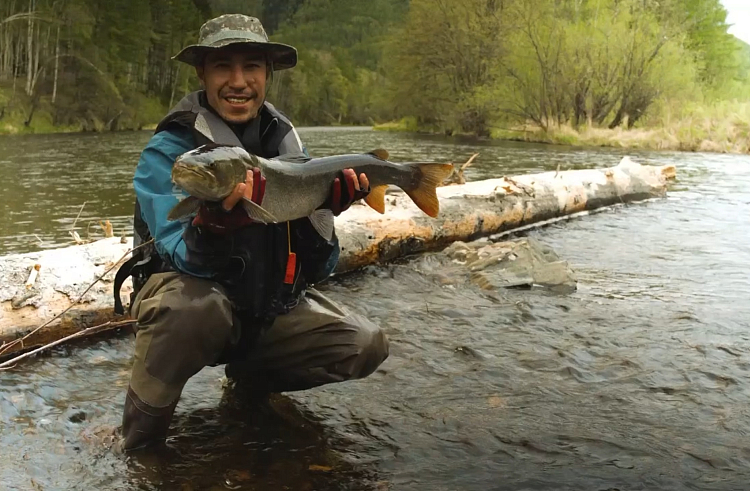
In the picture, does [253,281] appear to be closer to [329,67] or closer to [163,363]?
[163,363]

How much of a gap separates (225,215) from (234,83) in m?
0.90

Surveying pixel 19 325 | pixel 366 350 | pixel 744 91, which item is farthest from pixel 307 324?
pixel 744 91

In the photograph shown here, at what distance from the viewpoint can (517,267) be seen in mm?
6598

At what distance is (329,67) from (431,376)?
336 ft

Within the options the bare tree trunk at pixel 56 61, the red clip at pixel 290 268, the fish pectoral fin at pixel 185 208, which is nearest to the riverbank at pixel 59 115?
the bare tree trunk at pixel 56 61

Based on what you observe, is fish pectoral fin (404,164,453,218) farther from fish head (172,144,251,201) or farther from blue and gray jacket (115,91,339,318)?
fish head (172,144,251,201)

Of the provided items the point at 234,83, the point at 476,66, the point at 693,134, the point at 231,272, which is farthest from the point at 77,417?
the point at 476,66

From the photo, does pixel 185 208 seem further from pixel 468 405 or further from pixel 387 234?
pixel 387 234

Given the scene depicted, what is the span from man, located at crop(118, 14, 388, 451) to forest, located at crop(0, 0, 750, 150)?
26.9 meters

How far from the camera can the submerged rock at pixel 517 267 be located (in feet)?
21.0

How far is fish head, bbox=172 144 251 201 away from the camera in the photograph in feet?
8.22

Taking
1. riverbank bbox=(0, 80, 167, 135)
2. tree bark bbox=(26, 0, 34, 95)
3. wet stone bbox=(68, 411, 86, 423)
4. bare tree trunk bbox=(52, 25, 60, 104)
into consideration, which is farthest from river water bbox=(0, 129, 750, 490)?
tree bark bbox=(26, 0, 34, 95)

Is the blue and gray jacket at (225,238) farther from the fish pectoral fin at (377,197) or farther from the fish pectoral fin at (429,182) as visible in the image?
the fish pectoral fin at (429,182)

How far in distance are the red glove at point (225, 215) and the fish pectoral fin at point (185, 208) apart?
0.09ft
